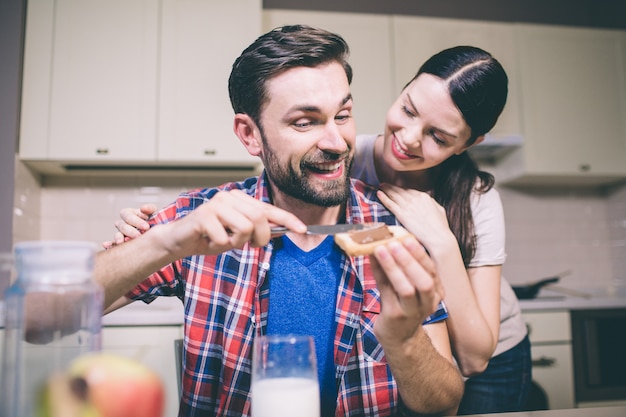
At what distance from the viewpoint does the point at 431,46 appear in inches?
114

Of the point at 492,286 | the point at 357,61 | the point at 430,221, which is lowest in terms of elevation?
the point at 492,286

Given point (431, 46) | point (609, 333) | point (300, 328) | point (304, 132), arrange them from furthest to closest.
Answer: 1. point (431, 46)
2. point (609, 333)
3. point (304, 132)
4. point (300, 328)

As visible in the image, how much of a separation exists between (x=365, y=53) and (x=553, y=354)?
1671 mm

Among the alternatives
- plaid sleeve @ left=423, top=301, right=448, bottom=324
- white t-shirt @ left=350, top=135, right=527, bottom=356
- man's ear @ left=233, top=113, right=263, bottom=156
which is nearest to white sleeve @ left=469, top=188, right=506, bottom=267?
white t-shirt @ left=350, top=135, right=527, bottom=356

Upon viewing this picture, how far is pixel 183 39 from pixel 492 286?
1.97 m

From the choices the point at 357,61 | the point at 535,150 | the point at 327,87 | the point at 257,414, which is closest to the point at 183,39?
the point at 357,61

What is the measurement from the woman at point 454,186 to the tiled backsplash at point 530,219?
5.27 feet

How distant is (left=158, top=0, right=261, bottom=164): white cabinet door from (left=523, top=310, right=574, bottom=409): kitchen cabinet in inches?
57.8

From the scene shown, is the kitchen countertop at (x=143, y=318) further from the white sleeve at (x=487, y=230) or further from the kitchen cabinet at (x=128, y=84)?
the white sleeve at (x=487, y=230)

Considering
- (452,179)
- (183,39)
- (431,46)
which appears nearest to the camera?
(452,179)

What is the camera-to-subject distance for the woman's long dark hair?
1323 mm

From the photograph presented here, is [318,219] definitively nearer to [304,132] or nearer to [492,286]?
[304,132]

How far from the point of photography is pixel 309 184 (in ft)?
4.15

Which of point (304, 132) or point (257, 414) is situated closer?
point (257, 414)
